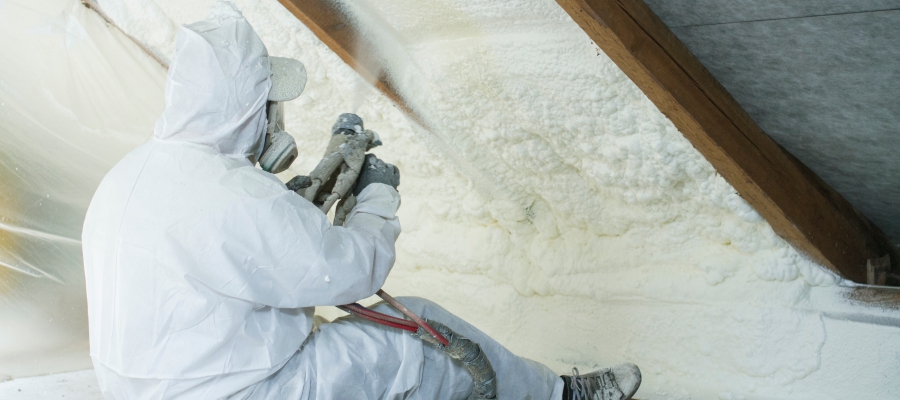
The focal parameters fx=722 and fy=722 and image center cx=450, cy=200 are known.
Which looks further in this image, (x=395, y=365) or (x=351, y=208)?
(x=351, y=208)

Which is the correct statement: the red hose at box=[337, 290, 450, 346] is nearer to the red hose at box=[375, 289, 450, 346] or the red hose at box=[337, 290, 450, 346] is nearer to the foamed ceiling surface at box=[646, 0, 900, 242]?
the red hose at box=[375, 289, 450, 346]

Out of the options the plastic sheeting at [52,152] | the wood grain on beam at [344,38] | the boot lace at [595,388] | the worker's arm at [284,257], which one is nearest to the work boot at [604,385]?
the boot lace at [595,388]

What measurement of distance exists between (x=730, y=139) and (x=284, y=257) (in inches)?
37.4

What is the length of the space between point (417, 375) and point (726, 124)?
83cm

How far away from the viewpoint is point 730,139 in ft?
5.00

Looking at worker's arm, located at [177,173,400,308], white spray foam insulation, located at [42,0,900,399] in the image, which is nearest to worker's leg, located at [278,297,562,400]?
worker's arm, located at [177,173,400,308]

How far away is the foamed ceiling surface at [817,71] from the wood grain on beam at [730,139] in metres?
0.04

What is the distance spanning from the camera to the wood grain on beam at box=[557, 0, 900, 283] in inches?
53.8

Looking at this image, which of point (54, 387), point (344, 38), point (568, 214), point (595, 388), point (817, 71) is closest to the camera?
point (817, 71)

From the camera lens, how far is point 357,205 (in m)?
1.50

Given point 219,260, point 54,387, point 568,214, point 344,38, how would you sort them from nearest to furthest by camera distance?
1. point 219,260
2. point 344,38
3. point 568,214
4. point 54,387

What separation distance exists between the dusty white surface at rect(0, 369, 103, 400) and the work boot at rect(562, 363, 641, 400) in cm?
161

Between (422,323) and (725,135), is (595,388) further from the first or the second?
(725,135)

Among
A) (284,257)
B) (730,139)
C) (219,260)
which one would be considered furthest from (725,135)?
(219,260)
